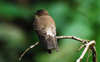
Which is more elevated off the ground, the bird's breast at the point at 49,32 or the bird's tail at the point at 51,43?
the bird's breast at the point at 49,32

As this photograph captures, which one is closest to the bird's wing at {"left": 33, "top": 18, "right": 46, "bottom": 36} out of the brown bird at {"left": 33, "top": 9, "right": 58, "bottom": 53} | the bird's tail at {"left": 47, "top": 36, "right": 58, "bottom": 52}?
the brown bird at {"left": 33, "top": 9, "right": 58, "bottom": 53}

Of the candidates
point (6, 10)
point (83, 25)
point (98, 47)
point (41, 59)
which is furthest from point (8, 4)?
point (98, 47)

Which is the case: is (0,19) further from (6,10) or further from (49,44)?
(49,44)

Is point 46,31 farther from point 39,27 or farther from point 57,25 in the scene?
point 57,25

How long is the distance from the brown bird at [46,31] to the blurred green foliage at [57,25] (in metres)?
0.67

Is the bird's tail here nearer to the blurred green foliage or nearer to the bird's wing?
the bird's wing

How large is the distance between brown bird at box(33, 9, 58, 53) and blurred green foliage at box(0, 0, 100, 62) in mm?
669

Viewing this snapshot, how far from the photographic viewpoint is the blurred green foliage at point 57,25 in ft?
16.4

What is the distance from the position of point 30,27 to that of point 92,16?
138 cm

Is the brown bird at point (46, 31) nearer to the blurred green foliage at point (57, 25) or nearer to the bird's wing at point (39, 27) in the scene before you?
the bird's wing at point (39, 27)

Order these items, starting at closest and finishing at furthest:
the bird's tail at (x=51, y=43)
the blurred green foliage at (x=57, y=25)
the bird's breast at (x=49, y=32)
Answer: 1. the bird's tail at (x=51, y=43)
2. the bird's breast at (x=49, y=32)
3. the blurred green foliage at (x=57, y=25)

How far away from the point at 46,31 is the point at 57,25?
143 cm

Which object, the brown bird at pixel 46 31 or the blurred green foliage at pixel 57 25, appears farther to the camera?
the blurred green foliage at pixel 57 25

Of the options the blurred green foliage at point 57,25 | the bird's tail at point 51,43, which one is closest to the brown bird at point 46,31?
the bird's tail at point 51,43
